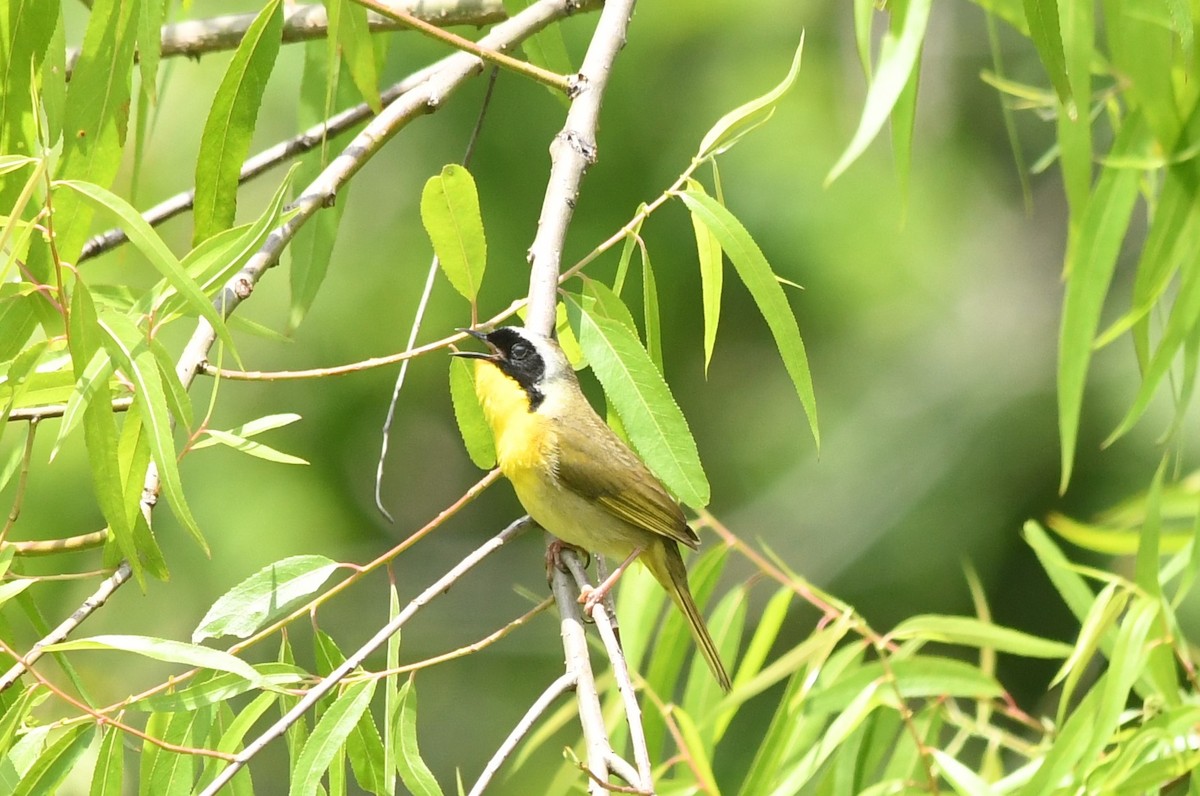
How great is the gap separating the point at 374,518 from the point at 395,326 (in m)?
1.12

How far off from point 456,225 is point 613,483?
1.03 meters

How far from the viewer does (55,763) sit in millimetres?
1757

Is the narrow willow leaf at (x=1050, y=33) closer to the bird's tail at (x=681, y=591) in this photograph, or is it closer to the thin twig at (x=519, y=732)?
the thin twig at (x=519, y=732)

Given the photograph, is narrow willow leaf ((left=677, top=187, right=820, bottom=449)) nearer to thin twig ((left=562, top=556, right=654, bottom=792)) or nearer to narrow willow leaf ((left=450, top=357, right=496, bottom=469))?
thin twig ((left=562, top=556, right=654, bottom=792))

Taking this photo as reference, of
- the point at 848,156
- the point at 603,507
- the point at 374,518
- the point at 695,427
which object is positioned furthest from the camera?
the point at 695,427

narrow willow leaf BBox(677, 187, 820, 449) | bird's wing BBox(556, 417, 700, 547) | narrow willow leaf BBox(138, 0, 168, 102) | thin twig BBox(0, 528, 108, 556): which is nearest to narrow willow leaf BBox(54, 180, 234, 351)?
thin twig BBox(0, 528, 108, 556)

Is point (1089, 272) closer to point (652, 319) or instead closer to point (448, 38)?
point (652, 319)

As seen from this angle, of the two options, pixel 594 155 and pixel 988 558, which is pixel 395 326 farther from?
pixel 594 155

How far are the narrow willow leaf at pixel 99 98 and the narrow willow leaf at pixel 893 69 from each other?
1072 mm

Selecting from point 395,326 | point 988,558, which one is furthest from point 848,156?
point 988,558

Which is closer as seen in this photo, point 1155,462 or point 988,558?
point 1155,462

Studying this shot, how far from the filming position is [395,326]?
6.33 m

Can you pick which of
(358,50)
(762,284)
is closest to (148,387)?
(358,50)

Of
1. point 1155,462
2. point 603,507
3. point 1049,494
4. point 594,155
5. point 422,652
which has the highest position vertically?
point 594,155
